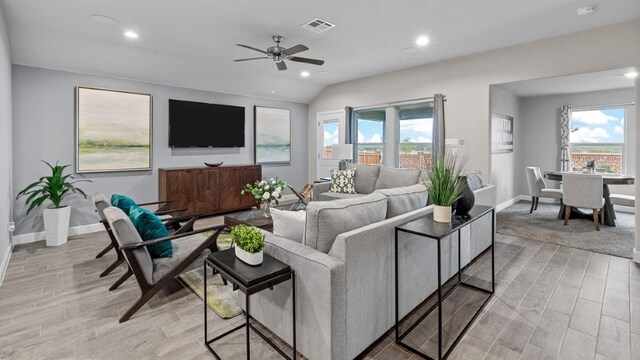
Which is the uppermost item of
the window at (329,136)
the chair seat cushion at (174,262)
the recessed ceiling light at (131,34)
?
the recessed ceiling light at (131,34)

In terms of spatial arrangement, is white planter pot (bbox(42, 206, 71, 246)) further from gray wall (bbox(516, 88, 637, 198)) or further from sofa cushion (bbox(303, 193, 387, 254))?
gray wall (bbox(516, 88, 637, 198))

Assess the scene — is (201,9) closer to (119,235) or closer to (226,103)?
(119,235)

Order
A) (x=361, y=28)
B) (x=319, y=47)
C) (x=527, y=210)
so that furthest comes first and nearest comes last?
(x=527, y=210) → (x=319, y=47) → (x=361, y=28)

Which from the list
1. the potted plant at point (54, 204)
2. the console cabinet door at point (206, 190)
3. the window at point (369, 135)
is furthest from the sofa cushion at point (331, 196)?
the potted plant at point (54, 204)

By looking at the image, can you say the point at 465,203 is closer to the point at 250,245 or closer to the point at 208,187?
the point at 250,245

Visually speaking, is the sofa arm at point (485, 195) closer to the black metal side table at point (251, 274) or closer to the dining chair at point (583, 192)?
the dining chair at point (583, 192)

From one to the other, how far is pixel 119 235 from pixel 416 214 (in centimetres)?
221

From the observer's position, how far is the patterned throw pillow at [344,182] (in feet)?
18.2

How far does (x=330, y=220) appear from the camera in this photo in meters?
1.91

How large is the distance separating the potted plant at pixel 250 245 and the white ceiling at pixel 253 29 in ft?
Answer: 8.00

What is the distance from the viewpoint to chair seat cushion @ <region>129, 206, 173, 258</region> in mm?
2566

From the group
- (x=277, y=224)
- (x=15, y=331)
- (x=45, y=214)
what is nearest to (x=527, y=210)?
(x=277, y=224)

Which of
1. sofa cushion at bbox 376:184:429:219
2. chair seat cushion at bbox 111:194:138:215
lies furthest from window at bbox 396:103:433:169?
chair seat cushion at bbox 111:194:138:215

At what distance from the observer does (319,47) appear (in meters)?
4.54
